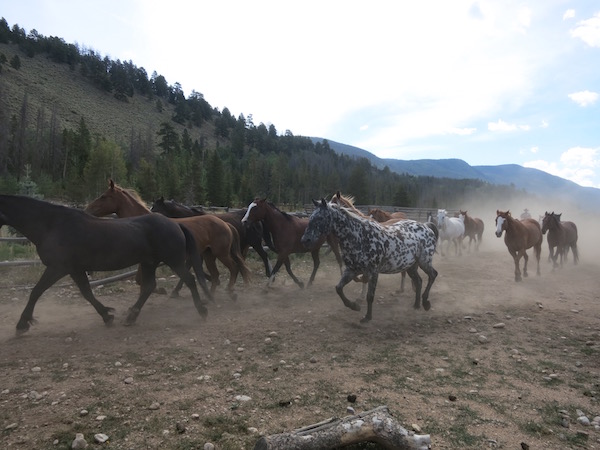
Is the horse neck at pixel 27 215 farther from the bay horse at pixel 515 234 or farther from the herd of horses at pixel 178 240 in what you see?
the bay horse at pixel 515 234

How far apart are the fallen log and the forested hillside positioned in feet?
88.6

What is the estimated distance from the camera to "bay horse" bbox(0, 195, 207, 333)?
16.8 ft

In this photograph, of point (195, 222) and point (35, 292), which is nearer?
point (35, 292)

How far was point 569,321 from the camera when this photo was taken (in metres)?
6.74

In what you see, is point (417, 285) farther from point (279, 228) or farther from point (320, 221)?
point (279, 228)

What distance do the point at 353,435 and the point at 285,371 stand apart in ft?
6.20

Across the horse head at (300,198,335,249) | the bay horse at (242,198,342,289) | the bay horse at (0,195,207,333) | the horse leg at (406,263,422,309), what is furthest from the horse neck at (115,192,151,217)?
the horse leg at (406,263,422,309)

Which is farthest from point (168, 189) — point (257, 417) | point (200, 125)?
point (200, 125)

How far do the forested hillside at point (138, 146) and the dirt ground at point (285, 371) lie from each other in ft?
76.1

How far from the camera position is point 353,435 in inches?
99.7

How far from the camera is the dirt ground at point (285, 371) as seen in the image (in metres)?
3.07

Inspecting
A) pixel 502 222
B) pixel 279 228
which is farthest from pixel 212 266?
pixel 502 222

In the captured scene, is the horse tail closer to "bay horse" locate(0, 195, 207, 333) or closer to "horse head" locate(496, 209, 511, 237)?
"bay horse" locate(0, 195, 207, 333)

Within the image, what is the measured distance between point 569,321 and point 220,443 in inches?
280
